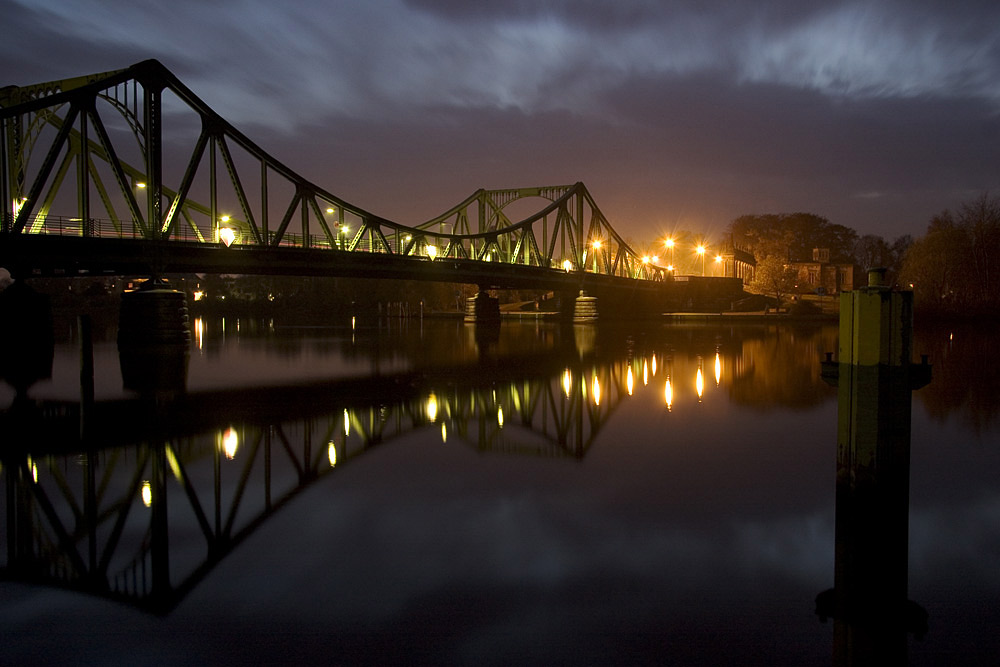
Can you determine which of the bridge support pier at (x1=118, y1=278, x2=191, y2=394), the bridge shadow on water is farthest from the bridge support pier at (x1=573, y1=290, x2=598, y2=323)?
the bridge shadow on water

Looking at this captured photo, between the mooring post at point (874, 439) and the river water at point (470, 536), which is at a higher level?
the mooring post at point (874, 439)

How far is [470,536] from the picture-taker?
28.7 ft

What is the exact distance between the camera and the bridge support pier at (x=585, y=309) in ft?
261

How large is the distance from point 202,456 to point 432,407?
24.3 feet

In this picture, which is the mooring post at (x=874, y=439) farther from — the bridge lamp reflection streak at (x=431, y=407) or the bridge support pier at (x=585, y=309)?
the bridge support pier at (x=585, y=309)

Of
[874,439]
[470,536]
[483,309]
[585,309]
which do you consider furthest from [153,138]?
[585,309]

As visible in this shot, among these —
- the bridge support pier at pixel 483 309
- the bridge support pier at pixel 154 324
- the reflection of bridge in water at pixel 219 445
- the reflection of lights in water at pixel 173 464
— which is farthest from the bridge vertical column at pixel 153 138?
the bridge support pier at pixel 483 309

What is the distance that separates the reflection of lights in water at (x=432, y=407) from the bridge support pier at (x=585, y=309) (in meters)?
58.9

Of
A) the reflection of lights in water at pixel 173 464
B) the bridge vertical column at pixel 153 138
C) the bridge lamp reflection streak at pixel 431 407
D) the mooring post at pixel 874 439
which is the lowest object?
the bridge lamp reflection streak at pixel 431 407

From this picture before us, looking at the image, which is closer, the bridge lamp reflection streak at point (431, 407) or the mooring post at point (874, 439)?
the mooring post at point (874, 439)

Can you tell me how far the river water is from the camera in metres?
6.16

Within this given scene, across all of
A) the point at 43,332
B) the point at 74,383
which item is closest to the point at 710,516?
the point at 74,383

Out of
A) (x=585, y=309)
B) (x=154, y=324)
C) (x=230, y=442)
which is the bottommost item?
(x=230, y=442)

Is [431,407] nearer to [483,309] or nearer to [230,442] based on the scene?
[230,442]
